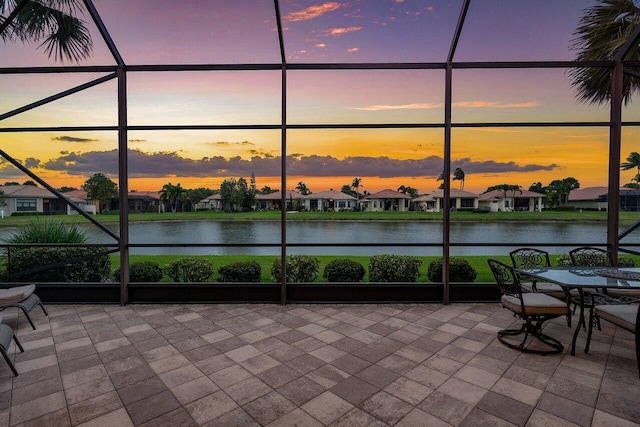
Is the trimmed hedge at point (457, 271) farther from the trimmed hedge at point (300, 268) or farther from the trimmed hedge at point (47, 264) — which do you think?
the trimmed hedge at point (47, 264)

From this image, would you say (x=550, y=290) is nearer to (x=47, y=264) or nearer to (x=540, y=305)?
(x=540, y=305)

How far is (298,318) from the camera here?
12.4 ft

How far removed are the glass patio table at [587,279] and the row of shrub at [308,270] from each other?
1723 millimetres

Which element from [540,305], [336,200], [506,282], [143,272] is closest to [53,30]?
[143,272]

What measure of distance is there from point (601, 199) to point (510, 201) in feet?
9.28

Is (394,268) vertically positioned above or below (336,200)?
below

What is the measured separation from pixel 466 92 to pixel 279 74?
111 inches

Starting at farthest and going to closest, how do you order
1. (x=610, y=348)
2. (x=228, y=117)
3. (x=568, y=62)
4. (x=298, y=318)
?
1. (x=228, y=117)
2. (x=568, y=62)
3. (x=298, y=318)
4. (x=610, y=348)

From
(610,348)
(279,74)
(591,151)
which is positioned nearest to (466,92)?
(591,151)

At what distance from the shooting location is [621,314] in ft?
8.93

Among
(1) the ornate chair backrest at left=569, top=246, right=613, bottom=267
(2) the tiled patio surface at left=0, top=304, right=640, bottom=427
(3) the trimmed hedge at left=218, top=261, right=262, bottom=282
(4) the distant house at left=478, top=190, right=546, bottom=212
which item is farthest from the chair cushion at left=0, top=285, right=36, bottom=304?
(1) the ornate chair backrest at left=569, top=246, right=613, bottom=267

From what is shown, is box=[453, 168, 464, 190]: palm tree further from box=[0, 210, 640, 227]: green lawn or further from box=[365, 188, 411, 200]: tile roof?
box=[365, 188, 411, 200]: tile roof

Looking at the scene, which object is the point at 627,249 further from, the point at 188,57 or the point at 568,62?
the point at 188,57

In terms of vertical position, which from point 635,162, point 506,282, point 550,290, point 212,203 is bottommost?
point 550,290
